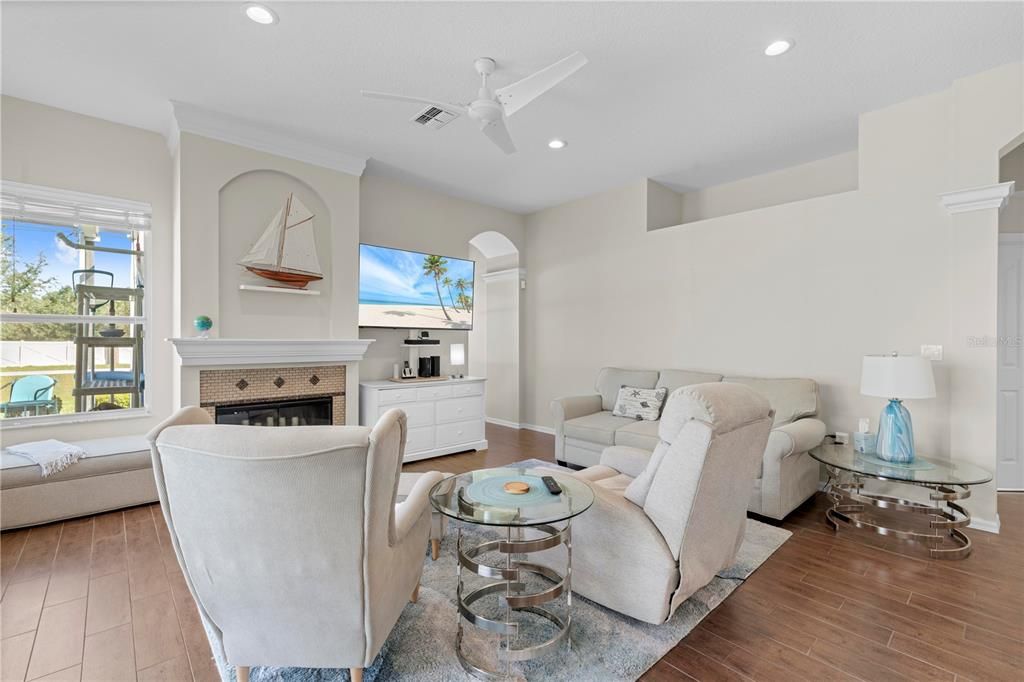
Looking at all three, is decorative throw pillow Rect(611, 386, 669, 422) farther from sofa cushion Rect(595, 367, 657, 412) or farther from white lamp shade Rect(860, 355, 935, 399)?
white lamp shade Rect(860, 355, 935, 399)

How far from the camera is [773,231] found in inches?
163

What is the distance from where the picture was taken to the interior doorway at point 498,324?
252 inches

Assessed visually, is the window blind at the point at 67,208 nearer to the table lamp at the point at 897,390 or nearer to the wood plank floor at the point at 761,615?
the wood plank floor at the point at 761,615

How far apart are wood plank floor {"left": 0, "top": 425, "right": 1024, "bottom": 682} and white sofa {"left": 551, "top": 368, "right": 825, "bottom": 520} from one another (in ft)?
1.25

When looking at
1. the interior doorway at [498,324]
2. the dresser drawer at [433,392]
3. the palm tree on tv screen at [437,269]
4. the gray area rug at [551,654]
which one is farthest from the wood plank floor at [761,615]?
the interior doorway at [498,324]

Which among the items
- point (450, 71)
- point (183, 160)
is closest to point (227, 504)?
point (450, 71)

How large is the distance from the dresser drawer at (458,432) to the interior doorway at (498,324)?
4.27 feet

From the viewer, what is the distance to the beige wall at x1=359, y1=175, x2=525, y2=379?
4859mm

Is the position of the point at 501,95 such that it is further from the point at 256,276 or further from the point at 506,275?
the point at 506,275

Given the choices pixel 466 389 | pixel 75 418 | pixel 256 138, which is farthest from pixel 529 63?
pixel 75 418

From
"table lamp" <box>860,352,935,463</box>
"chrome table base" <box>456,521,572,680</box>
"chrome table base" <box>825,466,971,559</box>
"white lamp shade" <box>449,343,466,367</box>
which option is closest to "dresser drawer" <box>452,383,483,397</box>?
"white lamp shade" <box>449,343,466,367</box>

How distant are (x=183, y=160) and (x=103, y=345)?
167 centimetres

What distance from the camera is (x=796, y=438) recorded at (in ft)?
10.3

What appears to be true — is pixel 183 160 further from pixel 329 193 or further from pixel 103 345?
pixel 103 345
